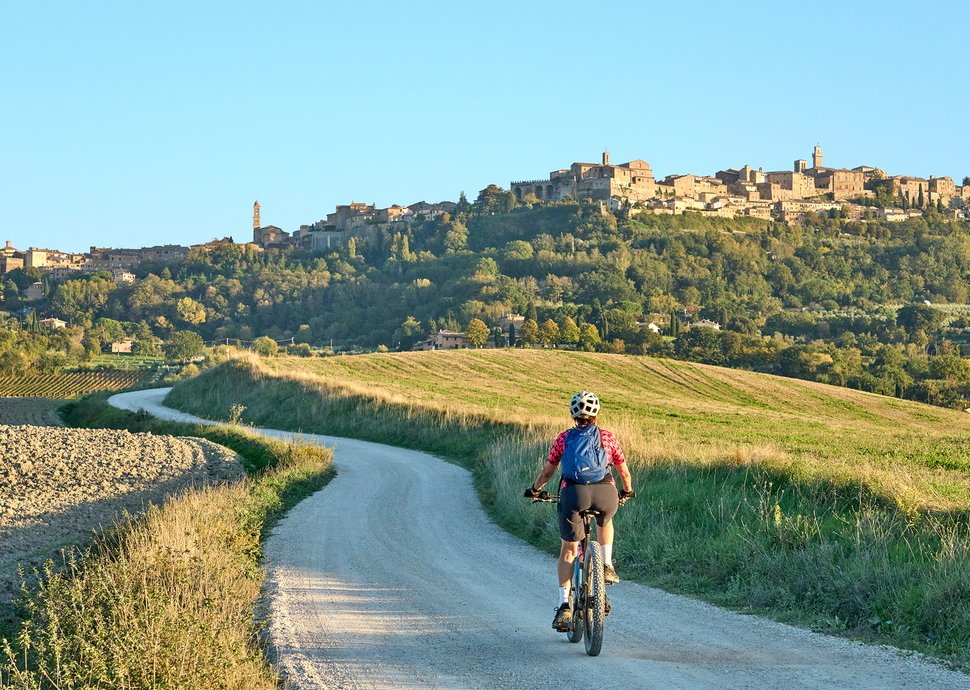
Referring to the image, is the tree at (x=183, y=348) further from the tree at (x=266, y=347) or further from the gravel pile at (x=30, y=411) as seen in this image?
the gravel pile at (x=30, y=411)

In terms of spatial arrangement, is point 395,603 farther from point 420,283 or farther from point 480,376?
point 420,283

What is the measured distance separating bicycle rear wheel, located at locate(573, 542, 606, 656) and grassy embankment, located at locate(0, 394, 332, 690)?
2.44 m

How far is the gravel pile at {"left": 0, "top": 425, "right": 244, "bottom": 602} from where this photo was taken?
1936cm

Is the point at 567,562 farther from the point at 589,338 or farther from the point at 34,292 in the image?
the point at 34,292

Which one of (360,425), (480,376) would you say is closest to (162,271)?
(480,376)

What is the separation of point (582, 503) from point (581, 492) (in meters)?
0.09

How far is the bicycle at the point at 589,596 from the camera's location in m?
8.36

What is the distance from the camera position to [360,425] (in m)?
38.1

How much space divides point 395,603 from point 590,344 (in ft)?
292

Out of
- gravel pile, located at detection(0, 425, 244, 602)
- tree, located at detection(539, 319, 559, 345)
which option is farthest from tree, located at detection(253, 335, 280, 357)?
gravel pile, located at detection(0, 425, 244, 602)

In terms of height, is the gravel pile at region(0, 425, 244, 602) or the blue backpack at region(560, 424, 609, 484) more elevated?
the blue backpack at region(560, 424, 609, 484)

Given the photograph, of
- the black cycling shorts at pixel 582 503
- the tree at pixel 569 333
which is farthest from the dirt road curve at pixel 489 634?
the tree at pixel 569 333

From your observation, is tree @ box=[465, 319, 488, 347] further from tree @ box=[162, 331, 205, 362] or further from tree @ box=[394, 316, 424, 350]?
tree @ box=[162, 331, 205, 362]

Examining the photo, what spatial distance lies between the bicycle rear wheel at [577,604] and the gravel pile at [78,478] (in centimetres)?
988
